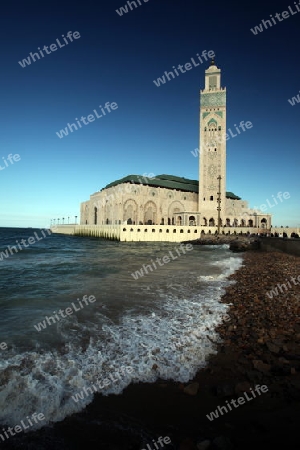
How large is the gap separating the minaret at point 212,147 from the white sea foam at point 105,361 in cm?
6650

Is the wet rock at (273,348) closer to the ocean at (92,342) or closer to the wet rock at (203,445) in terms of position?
the ocean at (92,342)

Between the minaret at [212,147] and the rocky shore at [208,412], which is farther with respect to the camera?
the minaret at [212,147]

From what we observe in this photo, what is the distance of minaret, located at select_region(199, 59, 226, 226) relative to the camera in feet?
232

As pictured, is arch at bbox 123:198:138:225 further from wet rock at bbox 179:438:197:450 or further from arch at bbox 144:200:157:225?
wet rock at bbox 179:438:197:450

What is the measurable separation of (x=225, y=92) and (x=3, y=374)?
80450 mm

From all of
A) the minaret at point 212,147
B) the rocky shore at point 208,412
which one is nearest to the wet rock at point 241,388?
the rocky shore at point 208,412

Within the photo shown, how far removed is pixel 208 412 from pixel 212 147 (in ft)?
243

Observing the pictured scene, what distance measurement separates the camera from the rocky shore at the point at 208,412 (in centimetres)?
300

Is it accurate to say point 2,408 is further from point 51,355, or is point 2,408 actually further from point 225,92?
point 225,92

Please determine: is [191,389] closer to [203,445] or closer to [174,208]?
[203,445]

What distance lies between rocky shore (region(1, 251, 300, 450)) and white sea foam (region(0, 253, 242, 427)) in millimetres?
249

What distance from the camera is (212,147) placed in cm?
7150

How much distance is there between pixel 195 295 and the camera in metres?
9.84

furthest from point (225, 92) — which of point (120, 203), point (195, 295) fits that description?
point (195, 295)
